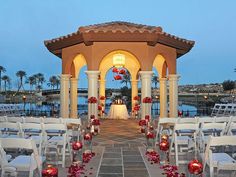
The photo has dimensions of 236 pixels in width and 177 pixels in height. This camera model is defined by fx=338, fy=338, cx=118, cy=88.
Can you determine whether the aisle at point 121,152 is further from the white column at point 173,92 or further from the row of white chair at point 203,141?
the white column at point 173,92

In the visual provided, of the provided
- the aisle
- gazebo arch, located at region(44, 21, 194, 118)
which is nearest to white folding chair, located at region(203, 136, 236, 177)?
the aisle

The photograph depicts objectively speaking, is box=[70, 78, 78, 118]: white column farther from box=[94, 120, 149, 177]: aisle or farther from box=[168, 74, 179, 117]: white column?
box=[168, 74, 179, 117]: white column

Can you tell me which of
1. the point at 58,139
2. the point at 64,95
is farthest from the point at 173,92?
the point at 58,139

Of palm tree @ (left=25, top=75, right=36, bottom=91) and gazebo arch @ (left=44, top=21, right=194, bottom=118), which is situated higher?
palm tree @ (left=25, top=75, right=36, bottom=91)

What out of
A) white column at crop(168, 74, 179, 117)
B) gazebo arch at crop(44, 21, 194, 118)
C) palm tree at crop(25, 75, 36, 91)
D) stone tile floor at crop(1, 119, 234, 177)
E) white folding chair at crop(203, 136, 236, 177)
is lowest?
stone tile floor at crop(1, 119, 234, 177)

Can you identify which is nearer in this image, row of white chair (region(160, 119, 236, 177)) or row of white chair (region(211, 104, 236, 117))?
row of white chair (region(160, 119, 236, 177))

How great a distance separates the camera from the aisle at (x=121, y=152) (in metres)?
5.75

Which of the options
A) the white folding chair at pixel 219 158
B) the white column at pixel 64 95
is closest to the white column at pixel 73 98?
the white column at pixel 64 95

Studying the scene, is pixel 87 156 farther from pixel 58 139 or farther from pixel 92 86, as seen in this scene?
pixel 92 86

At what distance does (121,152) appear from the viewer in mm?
7547

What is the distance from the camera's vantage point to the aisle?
5.75 meters

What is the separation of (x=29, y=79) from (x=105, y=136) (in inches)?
3204

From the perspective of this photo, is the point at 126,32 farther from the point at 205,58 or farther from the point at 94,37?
the point at 205,58

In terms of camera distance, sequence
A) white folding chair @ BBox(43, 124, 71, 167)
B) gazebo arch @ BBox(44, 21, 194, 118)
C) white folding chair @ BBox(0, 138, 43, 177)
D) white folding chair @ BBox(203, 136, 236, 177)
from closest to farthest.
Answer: white folding chair @ BBox(0, 138, 43, 177)
white folding chair @ BBox(203, 136, 236, 177)
white folding chair @ BBox(43, 124, 71, 167)
gazebo arch @ BBox(44, 21, 194, 118)
